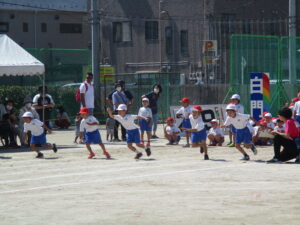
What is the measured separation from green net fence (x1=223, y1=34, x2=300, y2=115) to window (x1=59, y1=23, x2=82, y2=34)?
1262 inches

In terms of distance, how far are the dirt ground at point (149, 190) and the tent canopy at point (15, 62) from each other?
3.12 metres

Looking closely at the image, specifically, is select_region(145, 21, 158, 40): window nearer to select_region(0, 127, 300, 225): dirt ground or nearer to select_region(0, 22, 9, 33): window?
select_region(0, 22, 9, 33): window

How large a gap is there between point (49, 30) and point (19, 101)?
91.9 ft

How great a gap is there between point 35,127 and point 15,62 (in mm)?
3480

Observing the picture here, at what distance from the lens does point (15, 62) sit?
22.6m

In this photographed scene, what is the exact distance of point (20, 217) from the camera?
10672mm

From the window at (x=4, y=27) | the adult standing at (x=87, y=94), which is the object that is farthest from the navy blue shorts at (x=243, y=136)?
the window at (x=4, y=27)

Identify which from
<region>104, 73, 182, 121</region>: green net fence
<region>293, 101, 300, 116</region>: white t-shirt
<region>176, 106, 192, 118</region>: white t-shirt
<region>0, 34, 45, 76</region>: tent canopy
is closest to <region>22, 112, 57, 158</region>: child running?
<region>0, 34, 45, 76</region>: tent canopy

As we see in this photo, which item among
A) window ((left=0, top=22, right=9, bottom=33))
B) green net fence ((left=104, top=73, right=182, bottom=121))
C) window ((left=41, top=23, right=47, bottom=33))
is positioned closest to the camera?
green net fence ((left=104, top=73, right=182, bottom=121))

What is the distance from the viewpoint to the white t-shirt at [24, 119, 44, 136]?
65.1ft

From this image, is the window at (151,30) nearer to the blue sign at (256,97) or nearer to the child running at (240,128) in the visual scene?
the blue sign at (256,97)

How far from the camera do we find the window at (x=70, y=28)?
60.8 meters

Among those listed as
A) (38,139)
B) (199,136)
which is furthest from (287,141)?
(38,139)

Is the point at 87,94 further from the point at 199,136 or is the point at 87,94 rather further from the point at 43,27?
the point at 43,27
